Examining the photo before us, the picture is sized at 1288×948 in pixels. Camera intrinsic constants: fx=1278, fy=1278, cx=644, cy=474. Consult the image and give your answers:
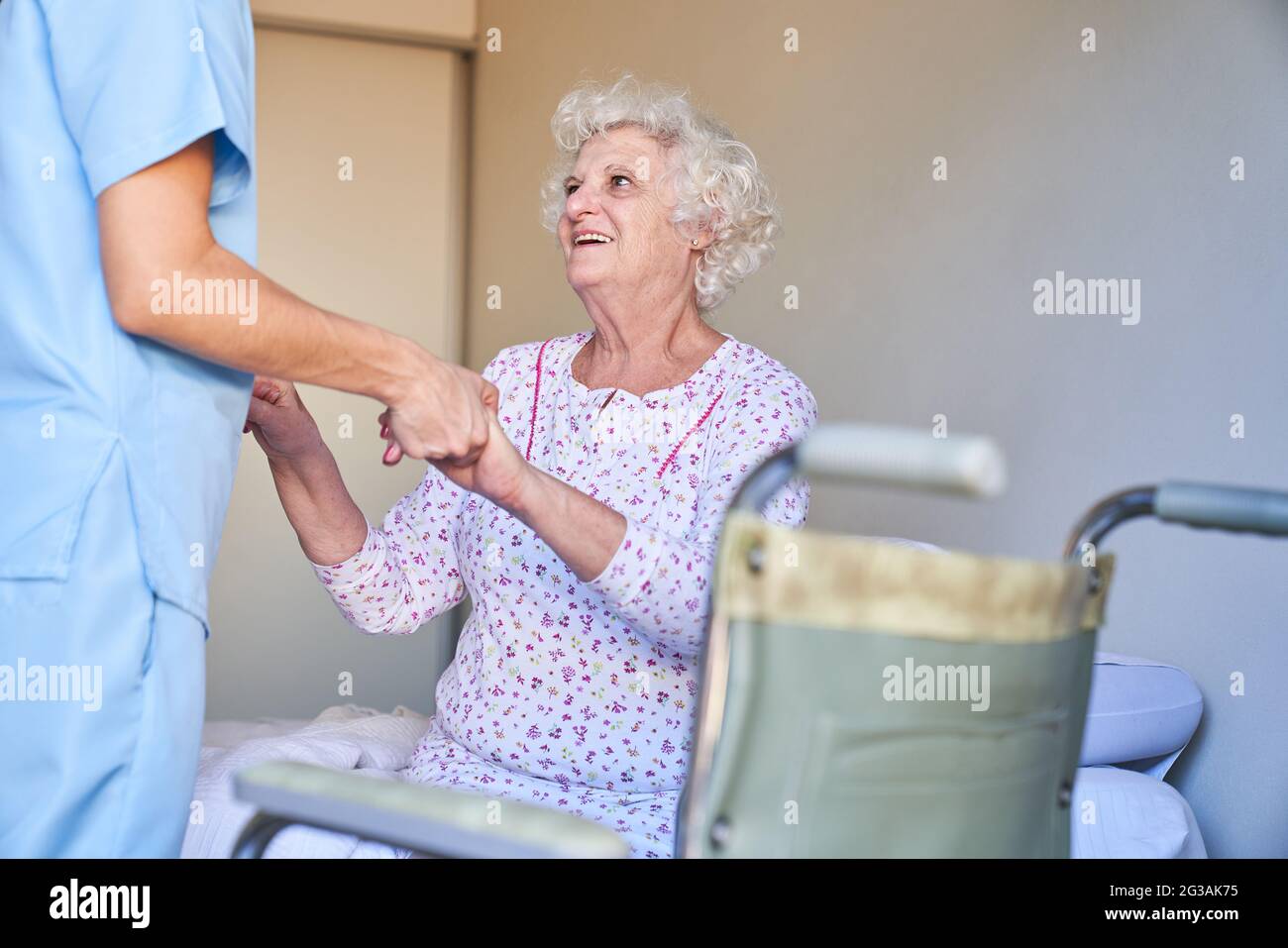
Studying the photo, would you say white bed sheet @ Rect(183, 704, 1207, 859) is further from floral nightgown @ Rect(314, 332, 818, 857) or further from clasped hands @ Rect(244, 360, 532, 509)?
clasped hands @ Rect(244, 360, 532, 509)

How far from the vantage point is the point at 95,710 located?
1.16 m

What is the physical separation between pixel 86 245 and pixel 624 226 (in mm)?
956

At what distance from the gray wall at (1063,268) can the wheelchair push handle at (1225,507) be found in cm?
80

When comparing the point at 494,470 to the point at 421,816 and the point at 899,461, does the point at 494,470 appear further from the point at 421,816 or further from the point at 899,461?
the point at 899,461

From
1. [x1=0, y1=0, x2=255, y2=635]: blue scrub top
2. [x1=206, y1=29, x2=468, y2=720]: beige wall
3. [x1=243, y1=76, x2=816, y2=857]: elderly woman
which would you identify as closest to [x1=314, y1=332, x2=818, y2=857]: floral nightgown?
[x1=243, y1=76, x2=816, y2=857]: elderly woman

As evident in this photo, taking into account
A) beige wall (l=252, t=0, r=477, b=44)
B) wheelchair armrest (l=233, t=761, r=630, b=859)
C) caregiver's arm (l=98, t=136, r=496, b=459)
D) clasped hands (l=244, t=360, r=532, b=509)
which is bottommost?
wheelchair armrest (l=233, t=761, r=630, b=859)

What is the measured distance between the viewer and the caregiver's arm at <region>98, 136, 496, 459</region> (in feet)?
3.69

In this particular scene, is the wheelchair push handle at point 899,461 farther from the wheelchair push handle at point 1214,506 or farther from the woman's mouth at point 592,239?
the woman's mouth at point 592,239

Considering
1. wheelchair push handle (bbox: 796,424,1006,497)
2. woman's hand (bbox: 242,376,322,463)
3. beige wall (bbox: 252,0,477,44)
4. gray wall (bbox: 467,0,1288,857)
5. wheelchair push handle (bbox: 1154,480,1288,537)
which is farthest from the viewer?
beige wall (bbox: 252,0,477,44)

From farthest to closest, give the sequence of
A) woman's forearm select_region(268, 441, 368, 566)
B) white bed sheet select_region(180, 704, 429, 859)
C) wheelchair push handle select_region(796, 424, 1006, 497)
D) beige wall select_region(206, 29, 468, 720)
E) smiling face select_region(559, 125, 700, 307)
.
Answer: beige wall select_region(206, 29, 468, 720), smiling face select_region(559, 125, 700, 307), woman's forearm select_region(268, 441, 368, 566), white bed sheet select_region(180, 704, 429, 859), wheelchair push handle select_region(796, 424, 1006, 497)

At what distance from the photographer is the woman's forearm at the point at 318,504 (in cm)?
176

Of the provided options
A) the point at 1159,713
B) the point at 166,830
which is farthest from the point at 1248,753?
the point at 166,830

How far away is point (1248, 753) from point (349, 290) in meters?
3.56

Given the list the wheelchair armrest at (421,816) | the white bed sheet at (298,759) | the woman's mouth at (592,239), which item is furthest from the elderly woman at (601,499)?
the wheelchair armrest at (421,816)
